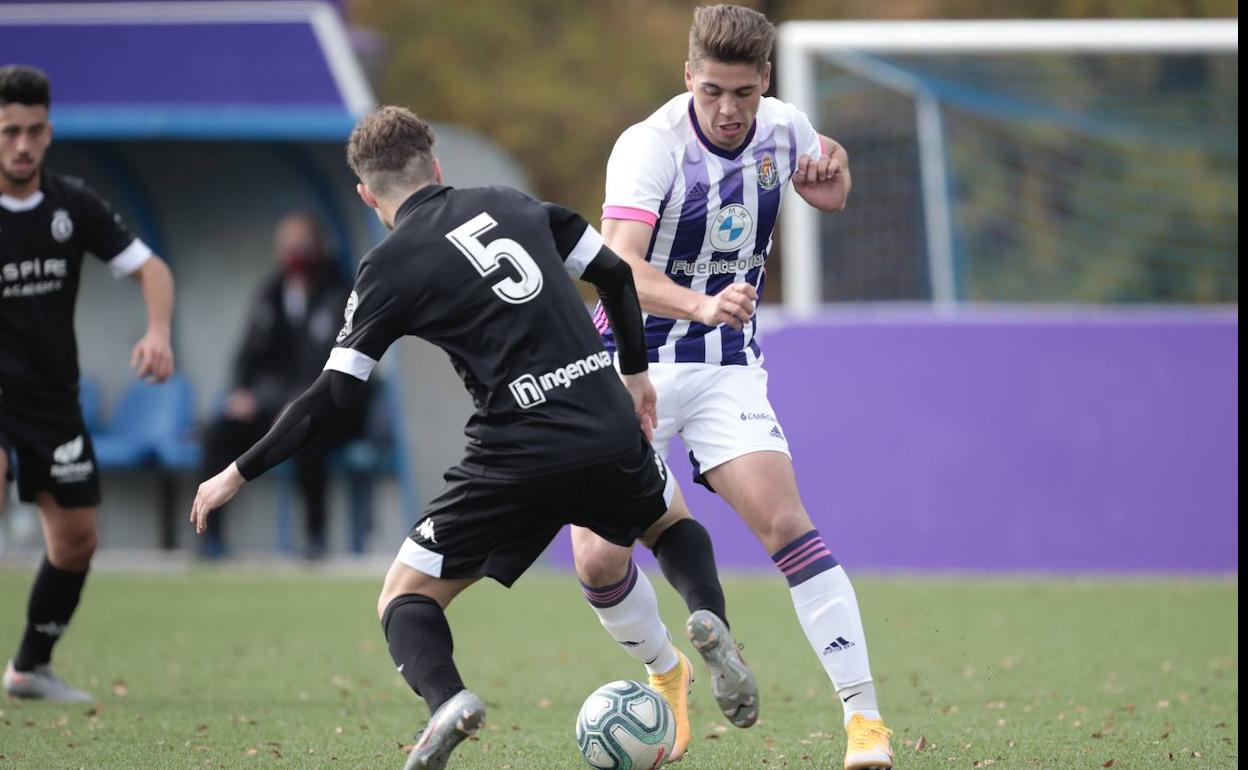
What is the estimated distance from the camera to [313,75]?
12203 mm

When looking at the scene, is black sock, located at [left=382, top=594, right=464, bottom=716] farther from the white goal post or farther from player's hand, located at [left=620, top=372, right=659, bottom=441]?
the white goal post

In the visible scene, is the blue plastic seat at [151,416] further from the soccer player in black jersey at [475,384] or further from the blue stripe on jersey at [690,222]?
the soccer player in black jersey at [475,384]

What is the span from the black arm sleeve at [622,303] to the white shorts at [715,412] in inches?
13.8

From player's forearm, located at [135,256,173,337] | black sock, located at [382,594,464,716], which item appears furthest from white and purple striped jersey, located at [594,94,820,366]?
player's forearm, located at [135,256,173,337]

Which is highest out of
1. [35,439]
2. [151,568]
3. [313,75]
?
[313,75]

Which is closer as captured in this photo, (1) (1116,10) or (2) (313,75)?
(2) (313,75)

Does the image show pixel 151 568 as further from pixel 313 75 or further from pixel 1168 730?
pixel 1168 730

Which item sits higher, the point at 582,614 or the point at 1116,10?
the point at 1116,10

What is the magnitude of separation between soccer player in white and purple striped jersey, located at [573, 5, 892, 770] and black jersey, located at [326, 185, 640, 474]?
0.44 metres

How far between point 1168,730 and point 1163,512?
559 centimetres

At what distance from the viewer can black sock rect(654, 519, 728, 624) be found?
5211 millimetres

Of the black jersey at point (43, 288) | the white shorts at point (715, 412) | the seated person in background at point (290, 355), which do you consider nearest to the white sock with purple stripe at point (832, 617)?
the white shorts at point (715, 412)

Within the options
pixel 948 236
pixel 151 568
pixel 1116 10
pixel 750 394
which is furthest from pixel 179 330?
pixel 1116 10

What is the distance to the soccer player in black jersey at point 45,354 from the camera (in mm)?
6543
